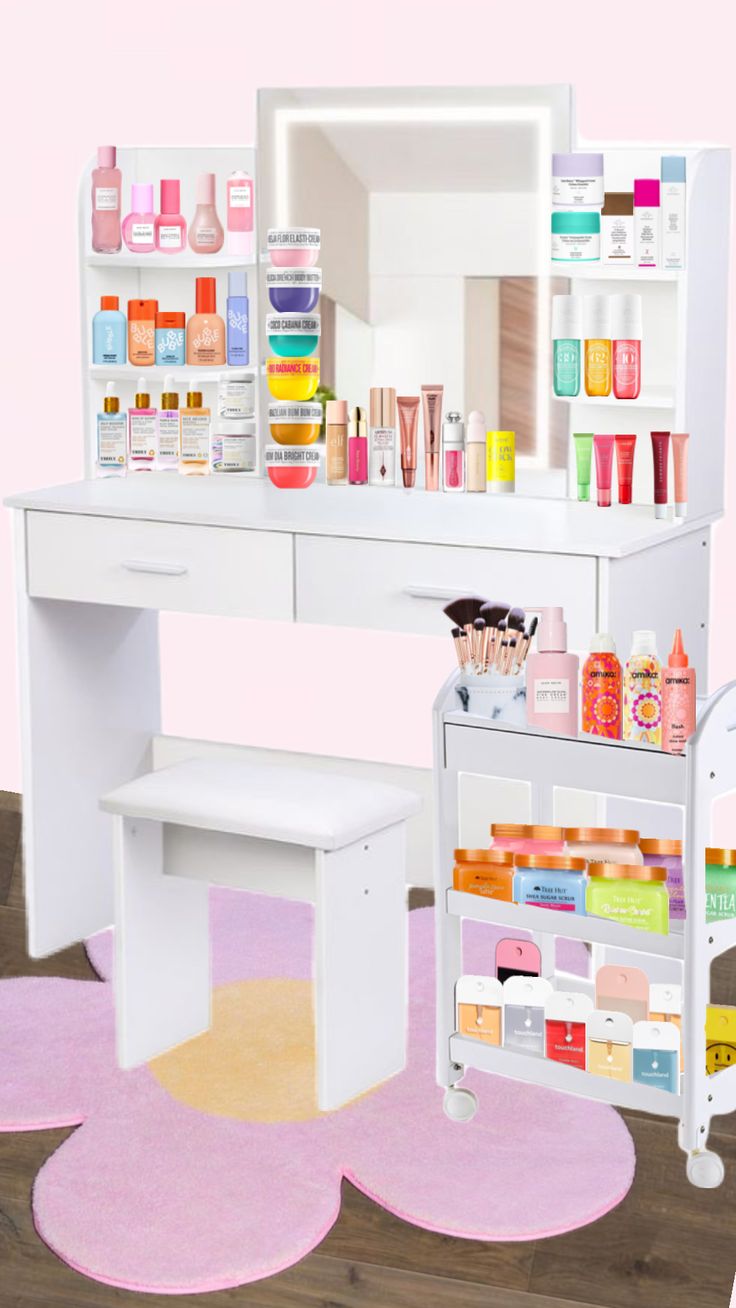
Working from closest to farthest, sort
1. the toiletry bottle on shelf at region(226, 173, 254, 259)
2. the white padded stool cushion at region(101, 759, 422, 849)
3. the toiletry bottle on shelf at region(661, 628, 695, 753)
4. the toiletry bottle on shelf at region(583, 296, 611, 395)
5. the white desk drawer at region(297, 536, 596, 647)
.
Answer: the toiletry bottle on shelf at region(661, 628, 695, 753) → the white padded stool cushion at region(101, 759, 422, 849) → the white desk drawer at region(297, 536, 596, 647) → the toiletry bottle on shelf at region(583, 296, 611, 395) → the toiletry bottle on shelf at region(226, 173, 254, 259)

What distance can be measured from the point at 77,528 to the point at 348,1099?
1218 millimetres

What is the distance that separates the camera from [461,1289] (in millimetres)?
2703

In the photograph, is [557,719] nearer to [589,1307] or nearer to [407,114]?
[589,1307]

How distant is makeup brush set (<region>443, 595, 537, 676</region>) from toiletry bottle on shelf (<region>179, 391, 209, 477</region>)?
125 cm

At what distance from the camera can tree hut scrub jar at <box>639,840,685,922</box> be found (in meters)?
2.89

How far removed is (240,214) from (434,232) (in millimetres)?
437

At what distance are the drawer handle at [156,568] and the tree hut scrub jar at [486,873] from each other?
0.92 metres

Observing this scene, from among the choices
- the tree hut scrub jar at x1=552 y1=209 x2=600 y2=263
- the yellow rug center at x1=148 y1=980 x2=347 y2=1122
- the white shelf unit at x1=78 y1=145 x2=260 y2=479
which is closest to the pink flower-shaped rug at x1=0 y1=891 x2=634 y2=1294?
the yellow rug center at x1=148 y1=980 x2=347 y2=1122

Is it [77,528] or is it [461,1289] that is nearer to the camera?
[461,1289]

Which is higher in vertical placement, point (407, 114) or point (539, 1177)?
point (407, 114)

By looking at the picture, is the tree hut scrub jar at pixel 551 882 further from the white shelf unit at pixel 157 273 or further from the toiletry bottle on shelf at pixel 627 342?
the white shelf unit at pixel 157 273

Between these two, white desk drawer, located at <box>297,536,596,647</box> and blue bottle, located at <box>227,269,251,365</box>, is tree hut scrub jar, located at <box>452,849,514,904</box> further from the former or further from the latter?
blue bottle, located at <box>227,269,251,365</box>

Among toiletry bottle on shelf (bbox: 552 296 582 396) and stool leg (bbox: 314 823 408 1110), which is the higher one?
toiletry bottle on shelf (bbox: 552 296 582 396)

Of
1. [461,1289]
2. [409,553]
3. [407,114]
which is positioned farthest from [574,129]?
[461,1289]
